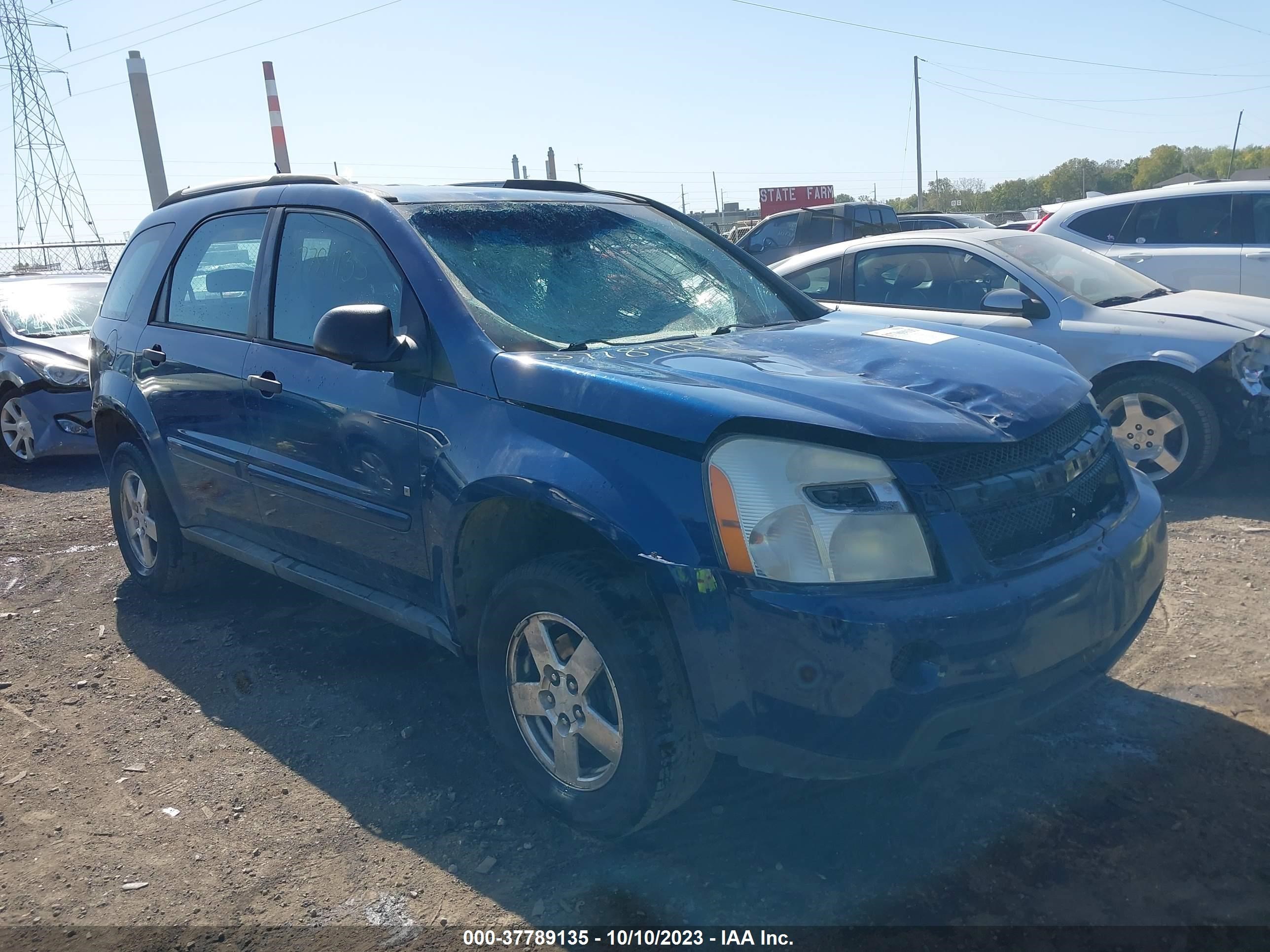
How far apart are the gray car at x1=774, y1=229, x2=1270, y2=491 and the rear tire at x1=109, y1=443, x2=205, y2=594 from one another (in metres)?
3.79

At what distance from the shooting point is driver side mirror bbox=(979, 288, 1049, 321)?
19.0ft

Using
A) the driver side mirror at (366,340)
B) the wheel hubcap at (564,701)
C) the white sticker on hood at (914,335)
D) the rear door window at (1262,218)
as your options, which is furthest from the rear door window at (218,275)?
the rear door window at (1262,218)

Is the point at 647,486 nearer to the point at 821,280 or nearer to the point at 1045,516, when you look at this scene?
the point at 1045,516

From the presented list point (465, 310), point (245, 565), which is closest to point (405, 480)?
point (465, 310)

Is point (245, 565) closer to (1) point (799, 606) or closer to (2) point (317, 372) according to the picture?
(2) point (317, 372)

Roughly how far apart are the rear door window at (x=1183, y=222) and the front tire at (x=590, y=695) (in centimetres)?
772

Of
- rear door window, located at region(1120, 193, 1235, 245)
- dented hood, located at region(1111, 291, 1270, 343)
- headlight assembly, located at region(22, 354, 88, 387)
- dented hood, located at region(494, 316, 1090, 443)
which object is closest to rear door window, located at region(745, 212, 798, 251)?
Answer: rear door window, located at region(1120, 193, 1235, 245)

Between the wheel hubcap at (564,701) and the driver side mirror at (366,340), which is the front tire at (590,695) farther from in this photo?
the driver side mirror at (366,340)

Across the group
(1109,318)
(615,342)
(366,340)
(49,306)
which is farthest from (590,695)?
(49,306)

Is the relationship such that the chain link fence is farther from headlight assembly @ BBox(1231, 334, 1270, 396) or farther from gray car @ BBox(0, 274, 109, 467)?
headlight assembly @ BBox(1231, 334, 1270, 396)

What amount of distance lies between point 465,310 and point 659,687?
1.34 meters

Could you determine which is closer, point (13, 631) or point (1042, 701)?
point (1042, 701)

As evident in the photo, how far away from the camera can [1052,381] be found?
3092 mm

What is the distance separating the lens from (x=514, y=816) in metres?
3.09
